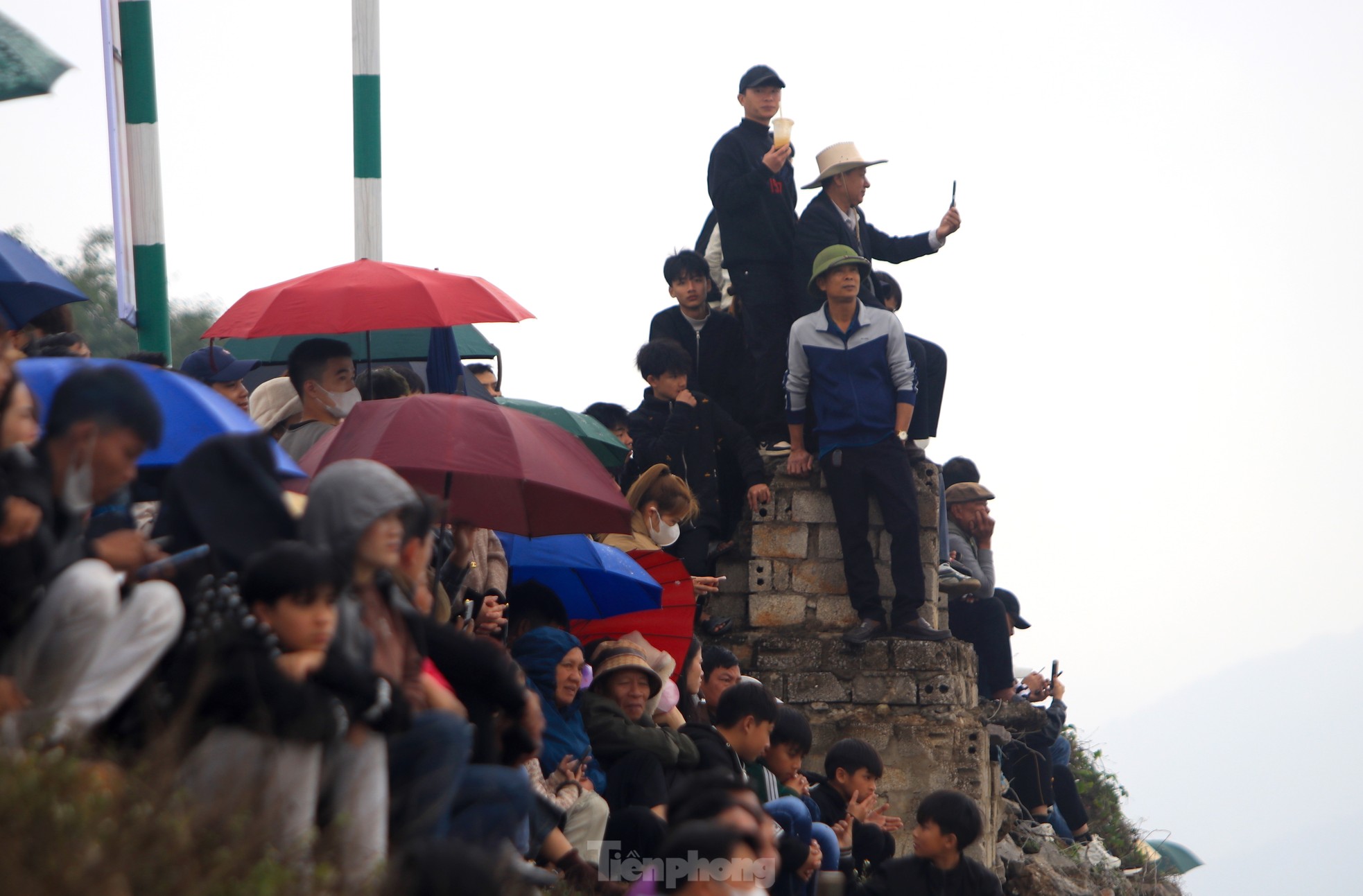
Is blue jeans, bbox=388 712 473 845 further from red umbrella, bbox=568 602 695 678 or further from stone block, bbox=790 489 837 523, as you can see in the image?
stone block, bbox=790 489 837 523

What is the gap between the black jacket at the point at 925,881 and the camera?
7035 mm

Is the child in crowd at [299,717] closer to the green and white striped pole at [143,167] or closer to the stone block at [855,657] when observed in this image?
the green and white striped pole at [143,167]

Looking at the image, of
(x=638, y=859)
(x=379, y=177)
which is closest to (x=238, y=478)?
(x=638, y=859)

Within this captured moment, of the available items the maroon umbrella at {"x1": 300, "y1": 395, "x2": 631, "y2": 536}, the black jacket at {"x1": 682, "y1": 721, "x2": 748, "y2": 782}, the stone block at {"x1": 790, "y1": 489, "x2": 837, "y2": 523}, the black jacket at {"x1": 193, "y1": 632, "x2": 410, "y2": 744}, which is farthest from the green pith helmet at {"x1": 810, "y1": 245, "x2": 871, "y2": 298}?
the black jacket at {"x1": 193, "y1": 632, "x2": 410, "y2": 744}

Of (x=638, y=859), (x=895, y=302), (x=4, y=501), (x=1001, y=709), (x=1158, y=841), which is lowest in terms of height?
(x=1158, y=841)

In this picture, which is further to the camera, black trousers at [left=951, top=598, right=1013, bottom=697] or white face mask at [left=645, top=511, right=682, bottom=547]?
black trousers at [left=951, top=598, right=1013, bottom=697]

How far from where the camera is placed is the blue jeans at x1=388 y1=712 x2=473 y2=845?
13.3 ft

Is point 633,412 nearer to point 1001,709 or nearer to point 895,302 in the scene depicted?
point 895,302

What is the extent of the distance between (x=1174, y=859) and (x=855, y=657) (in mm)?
10198

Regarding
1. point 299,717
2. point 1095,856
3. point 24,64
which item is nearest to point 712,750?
point 299,717

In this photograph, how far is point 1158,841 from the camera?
19.5m

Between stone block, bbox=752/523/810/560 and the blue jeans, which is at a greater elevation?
the blue jeans

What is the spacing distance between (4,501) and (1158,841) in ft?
59.9

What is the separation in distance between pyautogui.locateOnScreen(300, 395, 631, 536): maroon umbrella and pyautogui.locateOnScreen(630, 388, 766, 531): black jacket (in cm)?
337
